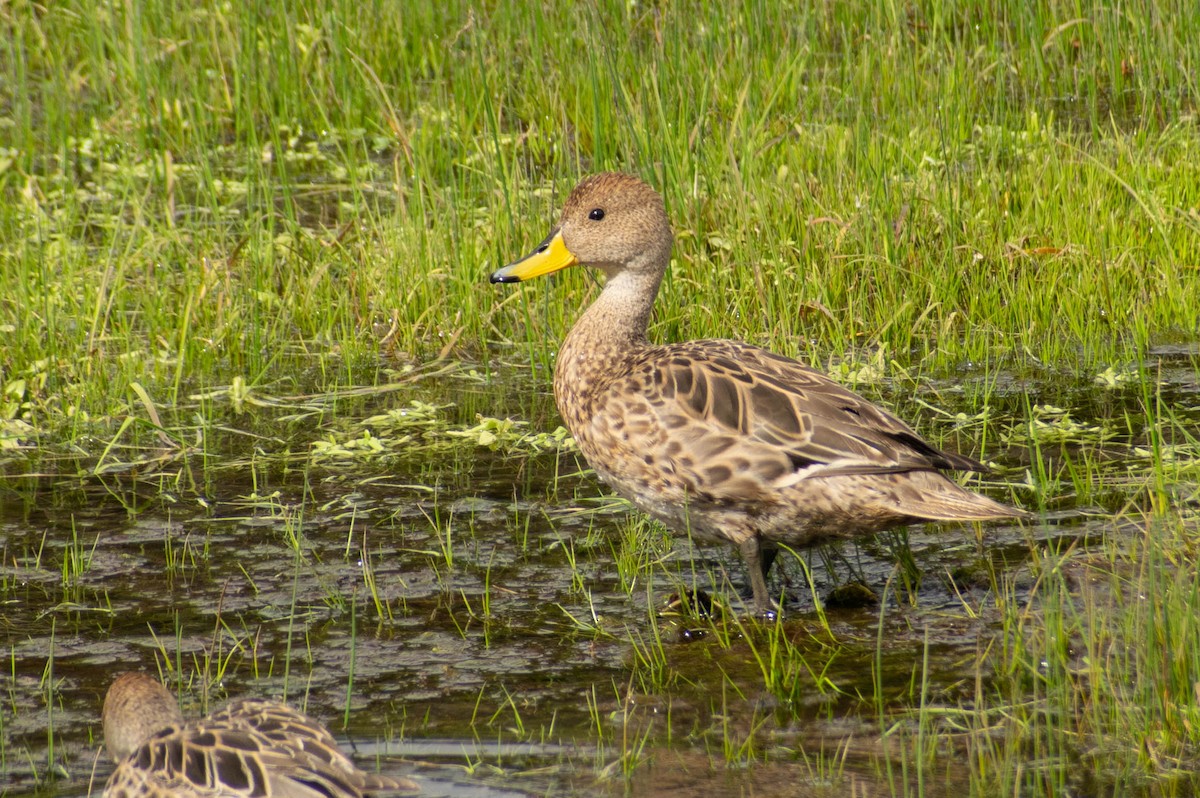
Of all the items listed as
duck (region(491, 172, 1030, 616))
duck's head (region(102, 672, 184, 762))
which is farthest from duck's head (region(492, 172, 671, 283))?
duck's head (region(102, 672, 184, 762))

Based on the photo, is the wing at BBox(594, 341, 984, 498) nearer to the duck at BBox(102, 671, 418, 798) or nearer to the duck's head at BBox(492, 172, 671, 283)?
the duck's head at BBox(492, 172, 671, 283)

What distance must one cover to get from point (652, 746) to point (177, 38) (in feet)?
24.6

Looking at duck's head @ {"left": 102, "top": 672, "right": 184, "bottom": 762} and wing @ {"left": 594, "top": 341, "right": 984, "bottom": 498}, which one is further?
wing @ {"left": 594, "top": 341, "right": 984, "bottom": 498}

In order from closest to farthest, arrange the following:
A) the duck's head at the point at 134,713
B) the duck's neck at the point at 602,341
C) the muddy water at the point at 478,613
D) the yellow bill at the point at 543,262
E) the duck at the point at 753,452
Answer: the duck's head at the point at 134,713 → the muddy water at the point at 478,613 → the duck at the point at 753,452 → the duck's neck at the point at 602,341 → the yellow bill at the point at 543,262

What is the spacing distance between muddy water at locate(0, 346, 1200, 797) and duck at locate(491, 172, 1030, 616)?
221 millimetres

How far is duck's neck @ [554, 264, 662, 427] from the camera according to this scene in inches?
211

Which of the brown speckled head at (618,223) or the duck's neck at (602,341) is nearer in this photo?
the duck's neck at (602,341)

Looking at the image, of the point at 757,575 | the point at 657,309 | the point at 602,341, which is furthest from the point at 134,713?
the point at 657,309

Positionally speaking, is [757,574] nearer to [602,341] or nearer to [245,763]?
[602,341]

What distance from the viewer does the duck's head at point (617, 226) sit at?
5.74m

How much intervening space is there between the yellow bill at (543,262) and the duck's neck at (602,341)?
0.61 feet

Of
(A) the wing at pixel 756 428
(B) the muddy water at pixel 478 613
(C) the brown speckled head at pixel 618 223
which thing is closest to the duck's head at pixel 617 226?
(C) the brown speckled head at pixel 618 223

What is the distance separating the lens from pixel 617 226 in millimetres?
5742

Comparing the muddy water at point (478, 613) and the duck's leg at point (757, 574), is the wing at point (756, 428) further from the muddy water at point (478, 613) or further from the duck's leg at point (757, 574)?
the muddy water at point (478, 613)
